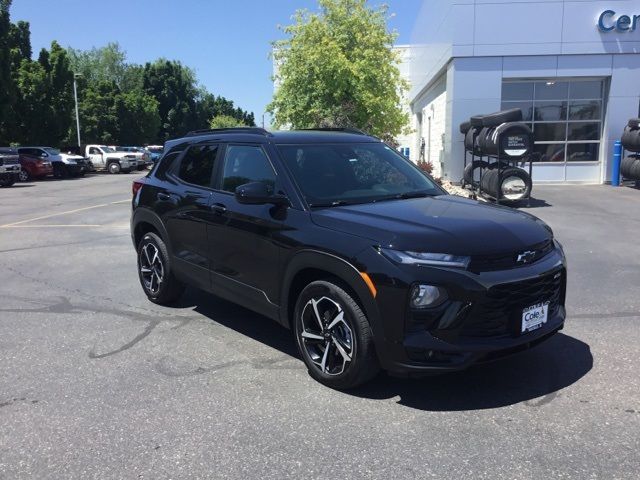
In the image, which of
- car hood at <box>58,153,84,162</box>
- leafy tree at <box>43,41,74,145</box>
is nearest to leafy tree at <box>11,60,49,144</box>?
leafy tree at <box>43,41,74,145</box>

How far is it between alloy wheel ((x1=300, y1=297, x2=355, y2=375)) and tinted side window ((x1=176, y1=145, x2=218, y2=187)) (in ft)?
6.02

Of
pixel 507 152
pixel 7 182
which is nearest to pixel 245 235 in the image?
pixel 507 152

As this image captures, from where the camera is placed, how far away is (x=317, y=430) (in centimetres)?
347

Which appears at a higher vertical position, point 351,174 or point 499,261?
point 351,174

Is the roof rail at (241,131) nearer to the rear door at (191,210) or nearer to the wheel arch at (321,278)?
the rear door at (191,210)

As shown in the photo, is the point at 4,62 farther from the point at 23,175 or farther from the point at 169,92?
the point at 169,92

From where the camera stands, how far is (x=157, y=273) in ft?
19.8

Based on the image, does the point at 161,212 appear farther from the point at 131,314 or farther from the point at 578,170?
the point at 578,170

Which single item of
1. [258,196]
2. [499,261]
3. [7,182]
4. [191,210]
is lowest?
[7,182]

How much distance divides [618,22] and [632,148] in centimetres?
453

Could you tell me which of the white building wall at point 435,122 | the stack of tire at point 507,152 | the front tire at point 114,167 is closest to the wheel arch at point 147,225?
the stack of tire at point 507,152

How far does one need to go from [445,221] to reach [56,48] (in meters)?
40.7

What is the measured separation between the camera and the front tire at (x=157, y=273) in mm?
5879

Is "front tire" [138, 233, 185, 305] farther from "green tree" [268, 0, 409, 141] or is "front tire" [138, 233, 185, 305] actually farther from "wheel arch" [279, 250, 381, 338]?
"green tree" [268, 0, 409, 141]
